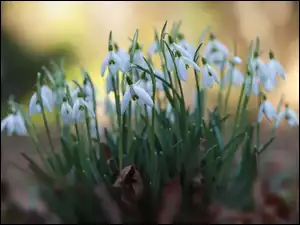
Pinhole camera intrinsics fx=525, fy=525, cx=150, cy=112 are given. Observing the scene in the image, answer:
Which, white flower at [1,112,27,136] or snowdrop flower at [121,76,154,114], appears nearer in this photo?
snowdrop flower at [121,76,154,114]

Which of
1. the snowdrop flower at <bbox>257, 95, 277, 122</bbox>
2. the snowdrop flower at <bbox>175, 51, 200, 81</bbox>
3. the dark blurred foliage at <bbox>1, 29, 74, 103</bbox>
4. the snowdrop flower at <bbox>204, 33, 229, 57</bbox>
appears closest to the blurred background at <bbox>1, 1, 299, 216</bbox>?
the dark blurred foliage at <bbox>1, 29, 74, 103</bbox>

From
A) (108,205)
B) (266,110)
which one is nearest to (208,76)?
(266,110)

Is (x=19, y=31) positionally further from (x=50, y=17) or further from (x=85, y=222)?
(x=85, y=222)

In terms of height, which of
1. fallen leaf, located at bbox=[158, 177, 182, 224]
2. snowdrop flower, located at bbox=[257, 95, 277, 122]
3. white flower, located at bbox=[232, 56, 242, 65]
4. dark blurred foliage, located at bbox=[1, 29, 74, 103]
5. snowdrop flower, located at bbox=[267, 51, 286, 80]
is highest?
dark blurred foliage, located at bbox=[1, 29, 74, 103]

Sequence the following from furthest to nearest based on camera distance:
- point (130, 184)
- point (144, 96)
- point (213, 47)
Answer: point (213, 47) < point (130, 184) < point (144, 96)

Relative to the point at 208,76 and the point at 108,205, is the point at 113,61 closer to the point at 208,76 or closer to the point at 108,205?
the point at 208,76

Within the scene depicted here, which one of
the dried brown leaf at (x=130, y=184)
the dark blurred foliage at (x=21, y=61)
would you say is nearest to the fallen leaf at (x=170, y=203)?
the dried brown leaf at (x=130, y=184)

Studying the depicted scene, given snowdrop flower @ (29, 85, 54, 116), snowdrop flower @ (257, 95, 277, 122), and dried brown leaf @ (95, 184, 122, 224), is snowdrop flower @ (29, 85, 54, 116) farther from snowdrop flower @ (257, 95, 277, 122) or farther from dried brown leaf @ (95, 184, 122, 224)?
snowdrop flower @ (257, 95, 277, 122)
